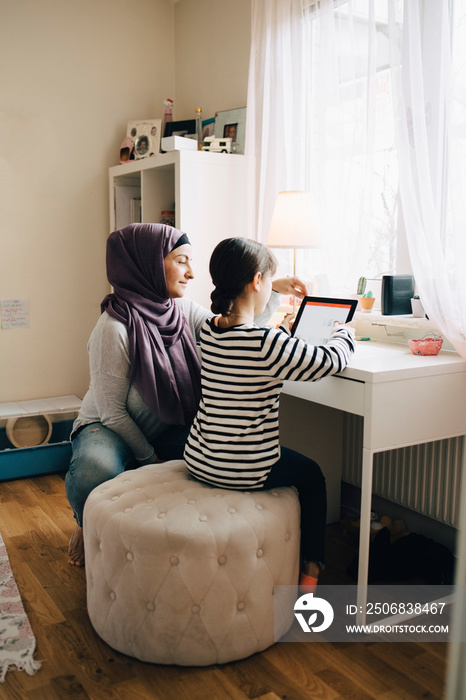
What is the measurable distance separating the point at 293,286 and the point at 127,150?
5.50ft

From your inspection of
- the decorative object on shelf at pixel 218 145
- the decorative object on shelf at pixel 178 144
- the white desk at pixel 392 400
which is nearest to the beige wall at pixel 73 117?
the decorative object on shelf at pixel 218 145

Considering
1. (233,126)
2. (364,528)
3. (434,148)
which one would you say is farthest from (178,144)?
(364,528)

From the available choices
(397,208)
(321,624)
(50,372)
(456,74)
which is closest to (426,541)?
(321,624)

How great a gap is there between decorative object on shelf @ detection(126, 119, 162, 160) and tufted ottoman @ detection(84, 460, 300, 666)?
2.16 m

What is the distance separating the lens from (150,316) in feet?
6.88

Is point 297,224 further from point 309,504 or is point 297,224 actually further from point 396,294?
point 309,504

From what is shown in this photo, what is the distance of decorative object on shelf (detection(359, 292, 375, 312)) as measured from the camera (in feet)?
7.68

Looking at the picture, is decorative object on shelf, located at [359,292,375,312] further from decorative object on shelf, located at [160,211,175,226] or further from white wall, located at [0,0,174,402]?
white wall, located at [0,0,174,402]

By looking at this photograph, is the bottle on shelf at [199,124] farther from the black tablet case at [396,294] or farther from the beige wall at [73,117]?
the black tablet case at [396,294]

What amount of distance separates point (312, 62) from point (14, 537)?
2.12 metres

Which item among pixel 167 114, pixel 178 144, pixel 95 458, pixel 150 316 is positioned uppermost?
pixel 167 114

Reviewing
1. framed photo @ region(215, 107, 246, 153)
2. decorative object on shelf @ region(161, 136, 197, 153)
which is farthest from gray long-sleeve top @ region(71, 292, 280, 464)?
framed photo @ region(215, 107, 246, 153)

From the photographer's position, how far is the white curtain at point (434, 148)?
6.06 feet

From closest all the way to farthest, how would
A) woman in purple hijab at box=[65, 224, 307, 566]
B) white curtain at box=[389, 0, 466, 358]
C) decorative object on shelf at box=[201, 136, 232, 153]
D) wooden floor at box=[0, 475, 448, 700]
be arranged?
wooden floor at box=[0, 475, 448, 700] → white curtain at box=[389, 0, 466, 358] → woman in purple hijab at box=[65, 224, 307, 566] → decorative object on shelf at box=[201, 136, 232, 153]
